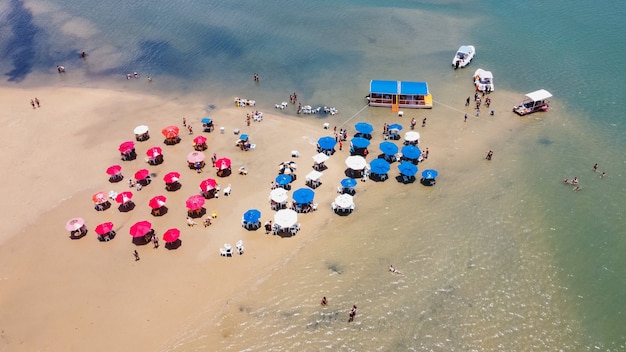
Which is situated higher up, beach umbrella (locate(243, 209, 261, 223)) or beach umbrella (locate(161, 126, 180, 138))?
beach umbrella (locate(161, 126, 180, 138))

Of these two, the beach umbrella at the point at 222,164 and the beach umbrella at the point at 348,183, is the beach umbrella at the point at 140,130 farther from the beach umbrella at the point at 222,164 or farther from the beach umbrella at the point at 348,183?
the beach umbrella at the point at 348,183

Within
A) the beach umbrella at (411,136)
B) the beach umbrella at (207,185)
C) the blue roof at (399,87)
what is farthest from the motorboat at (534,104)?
the beach umbrella at (207,185)

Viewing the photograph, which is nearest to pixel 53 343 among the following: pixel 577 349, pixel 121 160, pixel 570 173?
pixel 121 160

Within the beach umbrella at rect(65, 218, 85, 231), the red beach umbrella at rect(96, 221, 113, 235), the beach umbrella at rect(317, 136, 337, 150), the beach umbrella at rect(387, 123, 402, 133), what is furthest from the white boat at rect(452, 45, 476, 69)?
the beach umbrella at rect(65, 218, 85, 231)

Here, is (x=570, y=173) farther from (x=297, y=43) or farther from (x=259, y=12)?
(x=259, y=12)

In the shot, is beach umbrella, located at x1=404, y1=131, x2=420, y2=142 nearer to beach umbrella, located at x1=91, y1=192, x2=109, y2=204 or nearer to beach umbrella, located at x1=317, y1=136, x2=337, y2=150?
beach umbrella, located at x1=317, y1=136, x2=337, y2=150

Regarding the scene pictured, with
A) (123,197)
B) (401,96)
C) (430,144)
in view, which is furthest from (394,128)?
(123,197)
